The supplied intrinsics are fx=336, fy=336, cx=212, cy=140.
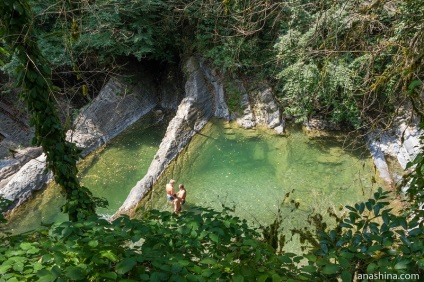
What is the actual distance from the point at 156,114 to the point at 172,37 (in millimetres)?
2698

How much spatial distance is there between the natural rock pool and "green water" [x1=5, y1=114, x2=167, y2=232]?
0.07 feet

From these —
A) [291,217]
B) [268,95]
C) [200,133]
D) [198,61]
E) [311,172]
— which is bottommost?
[291,217]

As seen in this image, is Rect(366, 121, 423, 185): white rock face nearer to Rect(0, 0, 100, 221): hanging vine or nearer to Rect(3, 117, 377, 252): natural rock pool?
Rect(3, 117, 377, 252): natural rock pool

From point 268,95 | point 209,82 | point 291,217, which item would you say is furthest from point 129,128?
point 291,217

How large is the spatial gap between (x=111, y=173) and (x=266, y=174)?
4.10 metres

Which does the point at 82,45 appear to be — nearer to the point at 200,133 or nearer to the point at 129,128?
the point at 129,128

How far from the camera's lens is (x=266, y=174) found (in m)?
8.54

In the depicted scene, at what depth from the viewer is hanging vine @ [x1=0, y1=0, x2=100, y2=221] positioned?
3723 millimetres

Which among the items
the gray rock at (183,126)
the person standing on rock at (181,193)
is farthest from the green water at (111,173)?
the person standing on rock at (181,193)

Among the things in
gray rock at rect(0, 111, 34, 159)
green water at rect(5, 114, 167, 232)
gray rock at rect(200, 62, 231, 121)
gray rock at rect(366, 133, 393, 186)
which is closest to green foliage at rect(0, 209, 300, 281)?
green water at rect(5, 114, 167, 232)

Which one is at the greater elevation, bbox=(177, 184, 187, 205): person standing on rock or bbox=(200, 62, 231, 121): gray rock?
bbox=(200, 62, 231, 121): gray rock

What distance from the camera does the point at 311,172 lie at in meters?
8.44

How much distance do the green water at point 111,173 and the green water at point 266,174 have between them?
3.45 ft

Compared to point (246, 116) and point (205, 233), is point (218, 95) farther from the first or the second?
point (205, 233)
